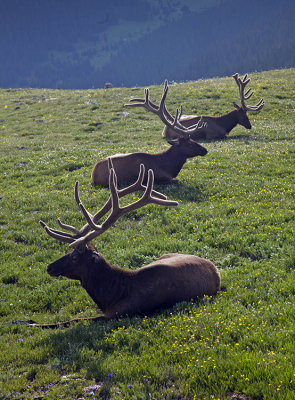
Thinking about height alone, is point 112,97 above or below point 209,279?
above

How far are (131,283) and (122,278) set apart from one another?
0.69 feet

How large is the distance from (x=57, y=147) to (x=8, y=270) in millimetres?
12068

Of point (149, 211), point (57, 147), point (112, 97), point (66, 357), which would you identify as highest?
point (112, 97)

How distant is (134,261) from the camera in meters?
8.73

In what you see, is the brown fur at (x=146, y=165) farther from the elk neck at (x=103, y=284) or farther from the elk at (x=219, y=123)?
the elk neck at (x=103, y=284)

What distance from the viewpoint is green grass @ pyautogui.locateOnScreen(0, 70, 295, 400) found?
5047 mm

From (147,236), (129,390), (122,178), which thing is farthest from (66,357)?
(122,178)

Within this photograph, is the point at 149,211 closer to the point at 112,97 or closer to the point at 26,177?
the point at 26,177

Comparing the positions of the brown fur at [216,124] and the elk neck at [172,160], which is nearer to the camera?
the elk neck at [172,160]

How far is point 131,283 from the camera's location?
7.05m

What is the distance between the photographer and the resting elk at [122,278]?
6875 millimetres

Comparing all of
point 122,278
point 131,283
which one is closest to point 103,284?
point 122,278

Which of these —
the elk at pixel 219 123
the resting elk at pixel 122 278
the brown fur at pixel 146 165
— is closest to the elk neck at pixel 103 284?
the resting elk at pixel 122 278

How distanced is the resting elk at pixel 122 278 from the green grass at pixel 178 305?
11.8 inches
